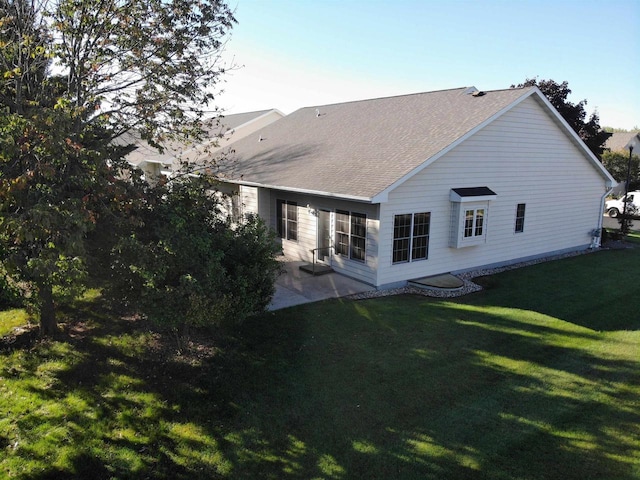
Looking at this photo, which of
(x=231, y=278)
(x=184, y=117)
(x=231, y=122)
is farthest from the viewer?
(x=231, y=122)

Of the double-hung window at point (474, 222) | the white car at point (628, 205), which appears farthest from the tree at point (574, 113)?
the double-hung window at point (474, 222)

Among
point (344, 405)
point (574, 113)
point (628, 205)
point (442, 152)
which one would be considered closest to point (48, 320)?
point (344, 405)

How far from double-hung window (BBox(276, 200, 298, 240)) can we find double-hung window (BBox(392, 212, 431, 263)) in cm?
436

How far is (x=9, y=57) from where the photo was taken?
8109 mm

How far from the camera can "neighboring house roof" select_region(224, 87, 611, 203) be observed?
13.2 m

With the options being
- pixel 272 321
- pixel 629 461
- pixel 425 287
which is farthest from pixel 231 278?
pixel 425 287

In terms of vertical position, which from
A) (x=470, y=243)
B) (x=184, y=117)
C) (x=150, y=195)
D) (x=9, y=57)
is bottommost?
(x=470, y=243)

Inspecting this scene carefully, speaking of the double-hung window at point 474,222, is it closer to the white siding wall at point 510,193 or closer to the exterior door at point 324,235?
the white siding wall at point 510,193

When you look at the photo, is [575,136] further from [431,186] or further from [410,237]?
[410,237]

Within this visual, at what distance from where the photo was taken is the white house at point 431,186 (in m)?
13.3

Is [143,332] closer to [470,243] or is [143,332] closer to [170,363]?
[170,363]

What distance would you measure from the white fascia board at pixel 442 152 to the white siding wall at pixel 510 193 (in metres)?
0.34

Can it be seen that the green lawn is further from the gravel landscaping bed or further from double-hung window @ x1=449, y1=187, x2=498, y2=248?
double-hung window @ x1=449, y1=187, x2=498, y2=248

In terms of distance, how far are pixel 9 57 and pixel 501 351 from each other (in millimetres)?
10535
